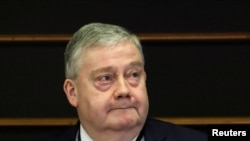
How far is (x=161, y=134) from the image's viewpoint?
1583 millimetres

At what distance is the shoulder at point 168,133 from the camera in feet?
5.15

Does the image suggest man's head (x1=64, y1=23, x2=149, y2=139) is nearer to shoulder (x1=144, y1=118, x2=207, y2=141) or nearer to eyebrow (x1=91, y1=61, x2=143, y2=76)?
eyebrow (x1=91, y1=61, x2=143, y2=76)

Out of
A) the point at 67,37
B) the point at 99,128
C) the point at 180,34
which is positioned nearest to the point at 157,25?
the point at 180,34

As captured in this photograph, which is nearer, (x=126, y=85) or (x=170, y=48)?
(x=126, y=85)

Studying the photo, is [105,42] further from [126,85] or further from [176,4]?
[176,4]

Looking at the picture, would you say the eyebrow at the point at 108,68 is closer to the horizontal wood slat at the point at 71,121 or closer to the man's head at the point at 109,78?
the man's head at the point at 109,78

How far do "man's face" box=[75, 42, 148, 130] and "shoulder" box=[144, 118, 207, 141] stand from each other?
0.43ft

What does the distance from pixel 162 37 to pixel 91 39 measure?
66cm

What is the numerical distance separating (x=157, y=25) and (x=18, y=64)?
0.68 meters

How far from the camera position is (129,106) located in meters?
1.40

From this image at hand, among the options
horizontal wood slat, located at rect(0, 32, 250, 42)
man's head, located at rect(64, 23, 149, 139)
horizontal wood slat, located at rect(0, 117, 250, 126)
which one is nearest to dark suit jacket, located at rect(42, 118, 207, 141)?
man's head, located at rect(64, 23, 149, 139)

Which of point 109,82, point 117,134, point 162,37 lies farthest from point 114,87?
point 162,37

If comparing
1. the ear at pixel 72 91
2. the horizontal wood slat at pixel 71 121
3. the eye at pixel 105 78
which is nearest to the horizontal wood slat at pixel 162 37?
the horizontal wood slat at pixel 71 121

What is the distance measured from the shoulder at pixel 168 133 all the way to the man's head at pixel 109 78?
0.12m
